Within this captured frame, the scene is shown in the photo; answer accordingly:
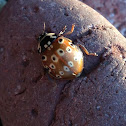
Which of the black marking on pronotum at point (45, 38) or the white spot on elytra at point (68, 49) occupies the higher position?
the white spot on elytra at point (68, 49)

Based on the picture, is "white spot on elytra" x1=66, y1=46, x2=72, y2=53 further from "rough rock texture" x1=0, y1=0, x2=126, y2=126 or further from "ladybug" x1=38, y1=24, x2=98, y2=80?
"rough rock texture" x1=0, y1=0, x2=126, y2=126

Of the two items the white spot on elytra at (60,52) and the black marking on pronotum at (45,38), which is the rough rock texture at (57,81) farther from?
the white spot on elytra at (60,52)

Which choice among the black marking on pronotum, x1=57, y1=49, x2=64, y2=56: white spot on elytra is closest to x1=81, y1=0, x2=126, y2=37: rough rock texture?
the black marking on pronotum

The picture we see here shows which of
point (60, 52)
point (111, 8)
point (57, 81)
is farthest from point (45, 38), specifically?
point (111, 8)

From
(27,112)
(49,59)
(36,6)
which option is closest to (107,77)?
(49,59)

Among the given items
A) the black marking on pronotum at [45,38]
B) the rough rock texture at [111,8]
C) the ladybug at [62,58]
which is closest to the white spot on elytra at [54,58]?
the ladybug at [62,58]

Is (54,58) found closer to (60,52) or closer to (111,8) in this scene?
(60,52)
